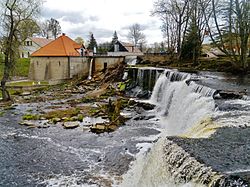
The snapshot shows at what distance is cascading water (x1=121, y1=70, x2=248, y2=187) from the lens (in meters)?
6.73

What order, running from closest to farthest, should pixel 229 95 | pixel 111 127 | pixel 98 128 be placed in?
pixel 229 95 → pixel 98 128 → pixel 111 127

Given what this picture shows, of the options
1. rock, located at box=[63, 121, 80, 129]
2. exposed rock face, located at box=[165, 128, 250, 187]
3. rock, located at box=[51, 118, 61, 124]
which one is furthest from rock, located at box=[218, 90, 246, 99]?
rock, located at box=[51, 118, 61, 124]

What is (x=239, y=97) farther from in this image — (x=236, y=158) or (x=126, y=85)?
(x=126, y=85)

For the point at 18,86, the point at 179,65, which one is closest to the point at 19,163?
the point at 18,86

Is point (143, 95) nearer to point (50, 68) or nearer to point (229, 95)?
point (229, 95)

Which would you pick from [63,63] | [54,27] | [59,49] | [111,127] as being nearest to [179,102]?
[111,127]

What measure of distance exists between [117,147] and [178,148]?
5.16 metres

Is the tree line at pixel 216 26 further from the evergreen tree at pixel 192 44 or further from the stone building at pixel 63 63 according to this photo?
the stone building at pixel 63 63

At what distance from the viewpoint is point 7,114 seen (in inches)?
757

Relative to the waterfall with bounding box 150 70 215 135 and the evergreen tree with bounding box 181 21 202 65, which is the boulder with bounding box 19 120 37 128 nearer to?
the waterfall with bounding box 150 70 215 135

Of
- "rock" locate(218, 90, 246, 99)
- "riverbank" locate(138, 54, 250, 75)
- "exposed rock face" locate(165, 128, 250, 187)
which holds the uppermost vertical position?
"riverbank" locate(138, 54, 250, 75)

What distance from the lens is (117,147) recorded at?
41.3 feet

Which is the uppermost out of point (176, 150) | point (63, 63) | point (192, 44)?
point (192, 44)

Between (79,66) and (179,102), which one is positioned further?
(79,66)
